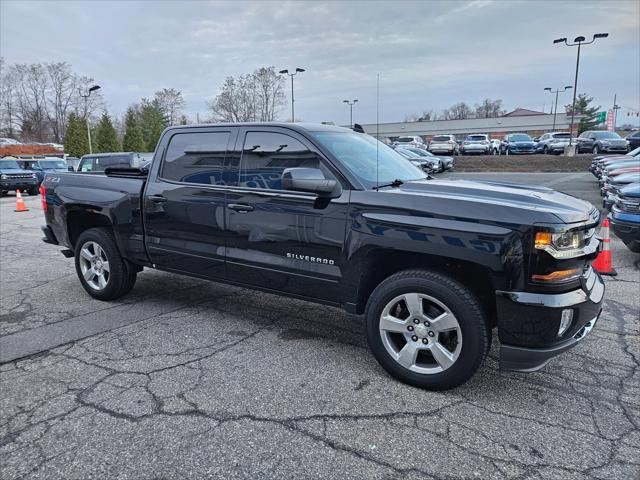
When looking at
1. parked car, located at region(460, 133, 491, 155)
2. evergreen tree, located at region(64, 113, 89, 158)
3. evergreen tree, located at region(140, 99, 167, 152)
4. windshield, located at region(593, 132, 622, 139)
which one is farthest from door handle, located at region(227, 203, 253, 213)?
evergreen tree, located at region(140, 99, 167, 152)

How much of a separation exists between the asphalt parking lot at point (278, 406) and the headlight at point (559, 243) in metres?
1.05

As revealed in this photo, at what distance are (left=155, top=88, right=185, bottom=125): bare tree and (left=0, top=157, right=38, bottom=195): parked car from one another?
60612mm

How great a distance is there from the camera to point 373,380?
3.39 metres

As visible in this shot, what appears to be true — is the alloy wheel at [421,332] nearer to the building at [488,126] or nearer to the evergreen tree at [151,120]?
the evergreen tree at [151,120]

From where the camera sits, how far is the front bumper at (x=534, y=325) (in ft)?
9.35

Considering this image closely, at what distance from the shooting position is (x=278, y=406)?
302cm

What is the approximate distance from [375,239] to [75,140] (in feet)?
168

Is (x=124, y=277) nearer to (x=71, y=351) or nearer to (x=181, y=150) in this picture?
(x=71, y=351)

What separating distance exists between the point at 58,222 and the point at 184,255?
7.04 feet

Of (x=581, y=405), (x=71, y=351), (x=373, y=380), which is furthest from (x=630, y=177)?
(x=71, y=351)

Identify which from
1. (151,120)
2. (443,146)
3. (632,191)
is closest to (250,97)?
(151,120)

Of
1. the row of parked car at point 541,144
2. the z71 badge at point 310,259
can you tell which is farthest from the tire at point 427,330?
the row of parked car at point 541,144

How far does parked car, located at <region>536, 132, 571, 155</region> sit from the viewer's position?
34312mm

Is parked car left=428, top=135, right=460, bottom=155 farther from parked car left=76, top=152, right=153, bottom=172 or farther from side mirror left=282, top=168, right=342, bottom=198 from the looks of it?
side mirror left=282, top=168, right=342, bottom=198
